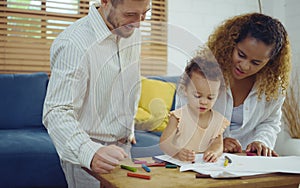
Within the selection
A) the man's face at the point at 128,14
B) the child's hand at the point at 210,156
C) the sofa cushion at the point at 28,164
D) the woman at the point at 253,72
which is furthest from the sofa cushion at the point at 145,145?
the sofa cushion at the point at 28,164

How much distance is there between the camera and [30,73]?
2.71 m

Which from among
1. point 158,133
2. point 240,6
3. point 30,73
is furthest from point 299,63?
point 158,133

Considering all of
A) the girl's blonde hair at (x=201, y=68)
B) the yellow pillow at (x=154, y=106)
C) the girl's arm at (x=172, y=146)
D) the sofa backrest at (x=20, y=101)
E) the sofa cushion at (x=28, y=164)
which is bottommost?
the sofa cushion at (x=28, y=164)

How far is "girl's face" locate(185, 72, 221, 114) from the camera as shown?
2.82 ft

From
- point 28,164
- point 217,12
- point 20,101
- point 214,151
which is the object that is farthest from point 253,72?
point 217,12

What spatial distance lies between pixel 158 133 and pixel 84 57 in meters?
0.24

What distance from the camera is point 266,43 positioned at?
1241 mm

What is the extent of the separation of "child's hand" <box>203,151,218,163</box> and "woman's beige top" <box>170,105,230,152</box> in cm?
3

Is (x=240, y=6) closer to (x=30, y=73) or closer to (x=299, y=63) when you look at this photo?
(x=299, y=63)

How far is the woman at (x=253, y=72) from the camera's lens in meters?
1.26

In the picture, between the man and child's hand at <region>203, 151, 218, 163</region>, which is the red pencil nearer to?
the man

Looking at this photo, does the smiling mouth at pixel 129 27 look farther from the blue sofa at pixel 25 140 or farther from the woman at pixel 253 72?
the blue sofa at pixel 25 140

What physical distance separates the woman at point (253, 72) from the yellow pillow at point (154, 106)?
0.38 m

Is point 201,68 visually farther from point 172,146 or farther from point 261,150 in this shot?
point 261,150
